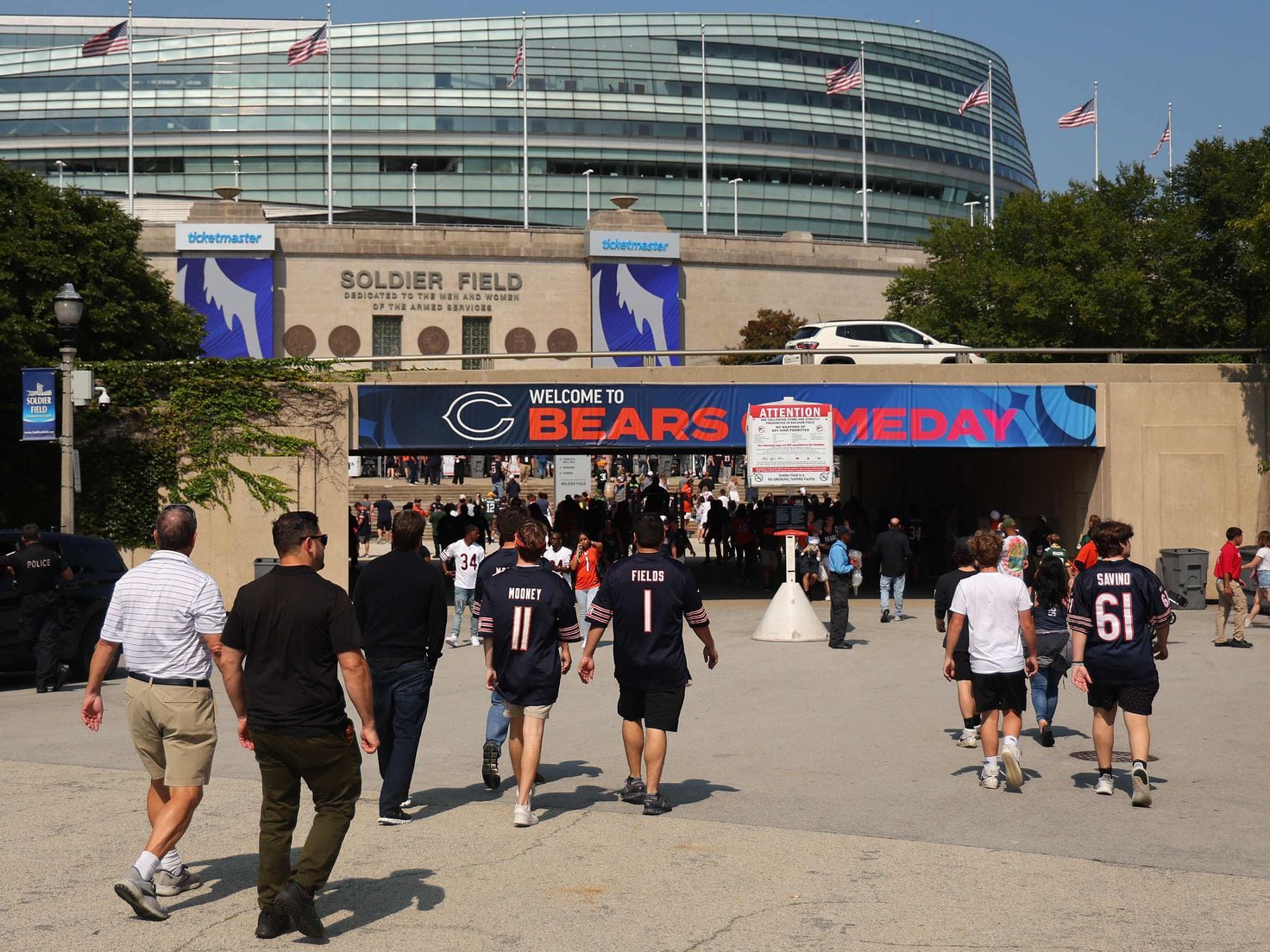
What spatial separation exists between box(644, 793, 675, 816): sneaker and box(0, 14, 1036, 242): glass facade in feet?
260

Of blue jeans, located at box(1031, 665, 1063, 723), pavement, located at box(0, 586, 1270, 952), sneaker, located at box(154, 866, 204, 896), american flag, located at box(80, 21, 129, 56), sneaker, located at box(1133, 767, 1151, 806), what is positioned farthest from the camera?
american flag, located at box(80, 21, 129, 56)

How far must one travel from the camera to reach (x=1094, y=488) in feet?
83.6

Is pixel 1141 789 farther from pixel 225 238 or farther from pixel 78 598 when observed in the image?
pixel 225 238

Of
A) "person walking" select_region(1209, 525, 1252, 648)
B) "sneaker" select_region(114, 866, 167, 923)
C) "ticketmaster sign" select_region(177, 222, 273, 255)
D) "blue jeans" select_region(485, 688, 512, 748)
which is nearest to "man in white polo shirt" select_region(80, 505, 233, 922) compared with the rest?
"sneaker" select_region(114, 866, 167, 923)

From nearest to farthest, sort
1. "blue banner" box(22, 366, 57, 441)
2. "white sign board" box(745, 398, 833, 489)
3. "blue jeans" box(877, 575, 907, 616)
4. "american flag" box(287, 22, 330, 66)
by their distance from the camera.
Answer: "blue banner" box(22, 366, 57, 441), "white sign board" box(745, 398, 833, 489), "blue jeans" box(877, 575, 907, 616), "american flag" box(287, 22, 330, 66)

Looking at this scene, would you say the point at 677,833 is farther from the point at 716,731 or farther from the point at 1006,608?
the point at 716,731

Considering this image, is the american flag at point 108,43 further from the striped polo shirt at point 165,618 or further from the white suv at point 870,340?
the striped polo shirt at point 165,618

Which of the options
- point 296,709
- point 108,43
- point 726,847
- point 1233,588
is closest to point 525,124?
point 108,43

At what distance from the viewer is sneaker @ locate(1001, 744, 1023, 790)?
359 inches

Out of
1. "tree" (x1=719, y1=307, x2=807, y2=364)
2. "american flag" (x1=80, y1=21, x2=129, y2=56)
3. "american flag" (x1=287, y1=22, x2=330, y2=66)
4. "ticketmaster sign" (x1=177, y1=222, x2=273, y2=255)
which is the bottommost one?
"tree" (x1=719, y1=307, x2=807, y2=364)

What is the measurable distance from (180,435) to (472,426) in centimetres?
484

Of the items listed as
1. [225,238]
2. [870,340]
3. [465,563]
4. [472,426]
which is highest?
[225,238]

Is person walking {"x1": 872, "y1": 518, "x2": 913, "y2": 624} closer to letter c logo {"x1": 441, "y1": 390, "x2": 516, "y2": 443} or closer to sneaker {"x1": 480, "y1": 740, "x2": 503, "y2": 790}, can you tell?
letter c logo {"x1": 441, "y1": 390, "x2": 516, "y2": 443}

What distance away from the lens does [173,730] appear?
646cm
